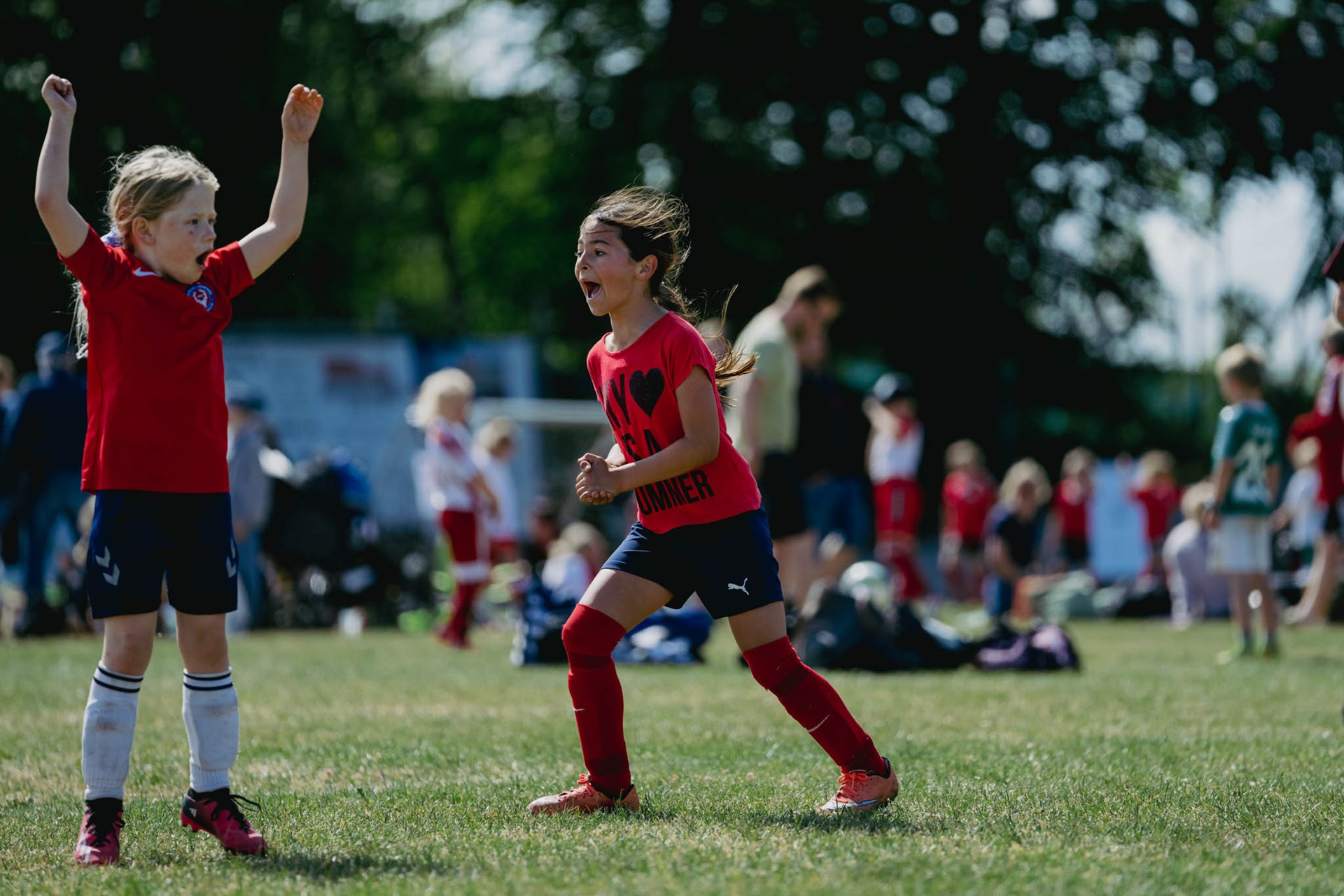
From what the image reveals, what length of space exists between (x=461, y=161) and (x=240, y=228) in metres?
11.8

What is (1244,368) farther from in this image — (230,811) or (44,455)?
(44,455)

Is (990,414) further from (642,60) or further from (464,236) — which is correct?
(464,236)

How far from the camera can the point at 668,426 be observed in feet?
14.9

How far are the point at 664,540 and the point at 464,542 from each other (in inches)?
294

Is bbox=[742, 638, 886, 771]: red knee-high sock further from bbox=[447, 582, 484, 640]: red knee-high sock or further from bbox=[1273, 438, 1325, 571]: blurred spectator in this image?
bbox=[1273, 438, 1325, 571]: blurred spectator

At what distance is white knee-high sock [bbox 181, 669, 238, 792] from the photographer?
4191mm

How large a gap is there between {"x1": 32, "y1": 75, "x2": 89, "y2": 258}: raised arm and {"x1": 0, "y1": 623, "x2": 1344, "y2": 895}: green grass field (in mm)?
1579

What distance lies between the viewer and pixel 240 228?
682 inches

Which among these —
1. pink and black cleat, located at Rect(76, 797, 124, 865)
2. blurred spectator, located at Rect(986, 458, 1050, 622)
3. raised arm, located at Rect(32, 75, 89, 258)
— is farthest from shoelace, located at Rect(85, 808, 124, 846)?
blurred spectator, located at Rect(986, 458, 1050, 622)

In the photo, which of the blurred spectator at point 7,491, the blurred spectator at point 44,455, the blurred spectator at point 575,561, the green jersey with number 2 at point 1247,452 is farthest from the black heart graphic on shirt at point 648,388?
the blurred spectator at point 7,491

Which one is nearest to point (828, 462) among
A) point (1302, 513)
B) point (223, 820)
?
point (223, 820)

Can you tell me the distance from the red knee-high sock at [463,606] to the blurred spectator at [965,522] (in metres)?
8.17

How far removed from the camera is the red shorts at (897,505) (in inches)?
633

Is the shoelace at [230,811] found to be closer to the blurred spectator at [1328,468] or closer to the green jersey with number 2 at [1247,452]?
the blurred spectator at [1328,468]
